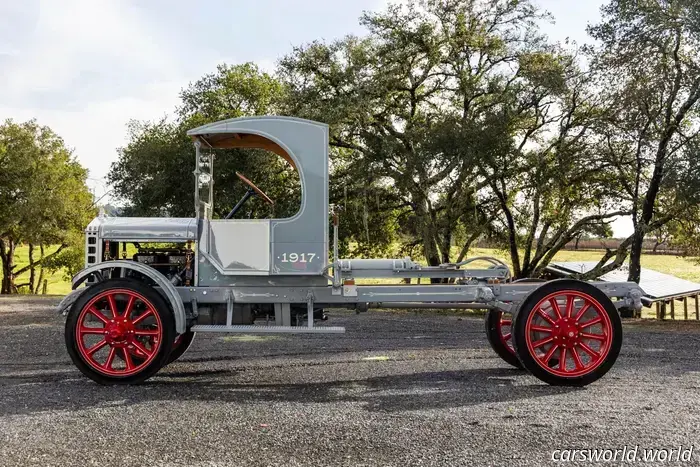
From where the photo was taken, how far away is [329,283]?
673cm

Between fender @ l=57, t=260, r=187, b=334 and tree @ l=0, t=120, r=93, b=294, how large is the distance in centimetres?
2109

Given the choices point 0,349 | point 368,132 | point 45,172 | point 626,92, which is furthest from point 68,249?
point 626,92

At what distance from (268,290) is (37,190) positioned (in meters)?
22.7

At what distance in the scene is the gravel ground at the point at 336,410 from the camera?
419cm

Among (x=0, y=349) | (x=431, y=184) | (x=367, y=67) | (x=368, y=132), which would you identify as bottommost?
(x=0, y=349)

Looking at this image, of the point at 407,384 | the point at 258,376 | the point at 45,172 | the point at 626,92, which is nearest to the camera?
the point at 407,384

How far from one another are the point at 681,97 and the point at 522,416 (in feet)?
40.3

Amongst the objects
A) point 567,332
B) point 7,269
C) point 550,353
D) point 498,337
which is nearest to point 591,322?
point 567,332

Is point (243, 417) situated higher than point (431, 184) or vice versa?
point (431, 184)

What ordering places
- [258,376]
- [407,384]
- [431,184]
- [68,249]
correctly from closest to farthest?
[407,384], [258,376], [431,184], [68,249]

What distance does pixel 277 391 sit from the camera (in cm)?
618

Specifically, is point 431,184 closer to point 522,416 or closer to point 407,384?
point 407,384

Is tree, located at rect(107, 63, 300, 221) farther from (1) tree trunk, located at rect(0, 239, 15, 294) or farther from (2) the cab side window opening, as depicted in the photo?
(1) tree trunk, located at rect(0, 239, 15, 294)

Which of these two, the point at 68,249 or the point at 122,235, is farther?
the point at 68,249
